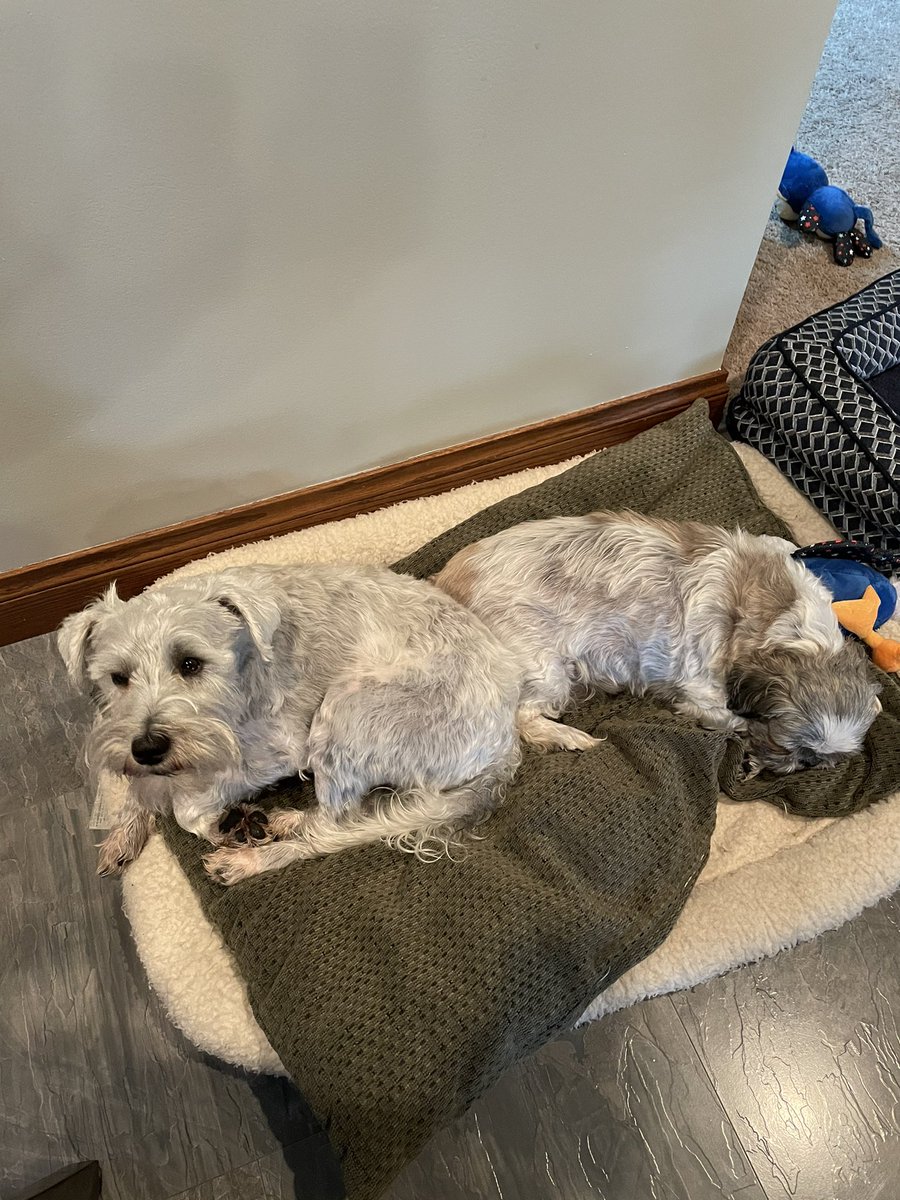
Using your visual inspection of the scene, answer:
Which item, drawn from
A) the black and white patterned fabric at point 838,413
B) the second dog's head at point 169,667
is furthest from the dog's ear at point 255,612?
the black and white patterned fabric at point 838,413

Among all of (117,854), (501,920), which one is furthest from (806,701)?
(117,854)

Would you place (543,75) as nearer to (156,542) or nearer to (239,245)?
(239,245)

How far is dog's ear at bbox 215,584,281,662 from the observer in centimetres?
187

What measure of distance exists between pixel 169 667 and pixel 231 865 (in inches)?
24.9

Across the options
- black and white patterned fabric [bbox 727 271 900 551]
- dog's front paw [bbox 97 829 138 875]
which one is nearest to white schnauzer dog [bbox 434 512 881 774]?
black and white patterned fabric [bbox 727 271 900 551]

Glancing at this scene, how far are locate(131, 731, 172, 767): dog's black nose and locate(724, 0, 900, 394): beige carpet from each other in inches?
108

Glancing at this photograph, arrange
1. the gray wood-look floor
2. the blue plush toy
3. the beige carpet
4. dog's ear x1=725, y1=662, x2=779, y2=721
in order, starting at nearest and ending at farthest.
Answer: the gray wood-look floor → dog's ear x1=725, y1=662, x2=779, y2=721 → the beige carpet → the blue plush toy

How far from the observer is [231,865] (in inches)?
86.0

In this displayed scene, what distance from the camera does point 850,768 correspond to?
2.45 metres

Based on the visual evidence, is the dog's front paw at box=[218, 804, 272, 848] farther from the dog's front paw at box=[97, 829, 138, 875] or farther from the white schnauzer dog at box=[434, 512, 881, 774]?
the white schnauzer dog at box=[434, 512, 881, 774]

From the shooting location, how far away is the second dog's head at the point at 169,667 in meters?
1.80

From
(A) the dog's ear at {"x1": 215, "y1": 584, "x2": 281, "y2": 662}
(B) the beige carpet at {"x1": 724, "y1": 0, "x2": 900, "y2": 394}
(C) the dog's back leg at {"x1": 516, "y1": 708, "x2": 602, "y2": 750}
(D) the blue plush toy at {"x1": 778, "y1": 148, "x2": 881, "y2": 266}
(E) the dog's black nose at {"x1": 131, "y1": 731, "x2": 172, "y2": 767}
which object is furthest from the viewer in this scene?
(D) the blue plush toy at {"x1": 778, "y1": 148, "x2": 881, "y2": 266}

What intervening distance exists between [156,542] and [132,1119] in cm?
167

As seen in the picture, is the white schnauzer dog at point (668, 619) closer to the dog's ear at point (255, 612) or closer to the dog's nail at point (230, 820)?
the dog's ear at point (255, 612)
